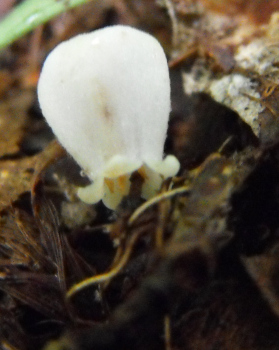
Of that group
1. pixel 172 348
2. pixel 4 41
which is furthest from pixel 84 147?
pixel 4 41

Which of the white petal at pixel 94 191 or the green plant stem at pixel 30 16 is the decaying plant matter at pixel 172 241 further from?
the green plant stem at pixel 30 16

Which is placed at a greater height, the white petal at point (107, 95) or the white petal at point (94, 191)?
the white petal at point (107, 95)

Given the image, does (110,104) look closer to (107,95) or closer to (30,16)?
(107,95)

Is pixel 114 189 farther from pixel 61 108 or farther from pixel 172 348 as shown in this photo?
pixel 172 348

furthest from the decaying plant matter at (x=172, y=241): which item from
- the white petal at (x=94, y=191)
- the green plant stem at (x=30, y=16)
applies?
the green plant stem at (x=30, y=16)

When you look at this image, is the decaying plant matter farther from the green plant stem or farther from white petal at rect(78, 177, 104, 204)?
the green plant stem

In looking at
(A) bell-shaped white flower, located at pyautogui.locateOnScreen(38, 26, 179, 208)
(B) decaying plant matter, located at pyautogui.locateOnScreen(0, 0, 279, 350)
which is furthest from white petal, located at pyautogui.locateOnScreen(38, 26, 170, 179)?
(B) decaying plant matter, located at pyautogui.locateOnScreen(0, 0, 279, 350)
